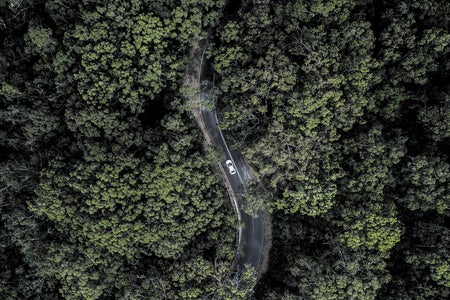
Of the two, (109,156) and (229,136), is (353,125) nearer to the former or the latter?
(229,136)

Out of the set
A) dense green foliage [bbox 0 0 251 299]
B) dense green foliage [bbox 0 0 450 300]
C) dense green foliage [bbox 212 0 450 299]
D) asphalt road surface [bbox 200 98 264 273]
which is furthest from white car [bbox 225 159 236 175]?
dense green foliage [bbox 212 0 450 299]

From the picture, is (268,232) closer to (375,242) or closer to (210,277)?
(210,277)

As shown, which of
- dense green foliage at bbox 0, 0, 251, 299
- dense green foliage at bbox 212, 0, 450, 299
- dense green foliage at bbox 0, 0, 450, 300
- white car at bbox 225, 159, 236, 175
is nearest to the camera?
dense green foliage at bbox 212, 0, 450, 299

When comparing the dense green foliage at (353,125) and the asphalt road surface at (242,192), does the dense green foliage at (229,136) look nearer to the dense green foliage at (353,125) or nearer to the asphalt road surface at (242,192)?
the dense green foliage at (353,125)

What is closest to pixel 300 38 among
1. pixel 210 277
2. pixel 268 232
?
pixel 268 232

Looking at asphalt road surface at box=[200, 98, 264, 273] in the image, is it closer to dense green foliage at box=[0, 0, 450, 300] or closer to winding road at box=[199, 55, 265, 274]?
winding road at box=[199, 55, 265, 274]

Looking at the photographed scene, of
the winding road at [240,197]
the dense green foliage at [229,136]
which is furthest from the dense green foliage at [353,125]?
the winding road at [240,197]
